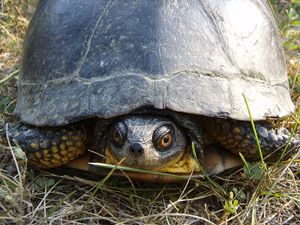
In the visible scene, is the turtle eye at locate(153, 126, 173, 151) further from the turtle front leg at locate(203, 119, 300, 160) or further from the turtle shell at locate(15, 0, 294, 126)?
the turtle front leg at locate(203, 119, 300, 160)

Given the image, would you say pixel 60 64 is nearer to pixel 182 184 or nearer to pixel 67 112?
pixel 67 112

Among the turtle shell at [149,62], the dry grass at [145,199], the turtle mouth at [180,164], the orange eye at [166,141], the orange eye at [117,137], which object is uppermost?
the turtle shell at [149,62]

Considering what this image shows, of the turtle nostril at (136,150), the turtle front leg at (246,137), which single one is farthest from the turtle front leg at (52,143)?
the turtle front leg at (246,137)

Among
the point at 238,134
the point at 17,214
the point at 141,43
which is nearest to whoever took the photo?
the point at 17,214

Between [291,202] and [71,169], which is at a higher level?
[71,169]

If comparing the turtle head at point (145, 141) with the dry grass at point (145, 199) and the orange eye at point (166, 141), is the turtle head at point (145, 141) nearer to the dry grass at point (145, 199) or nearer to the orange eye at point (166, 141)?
the orange eye at point (166, 141)

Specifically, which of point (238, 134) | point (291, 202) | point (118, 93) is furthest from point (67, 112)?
point (291, 202)
